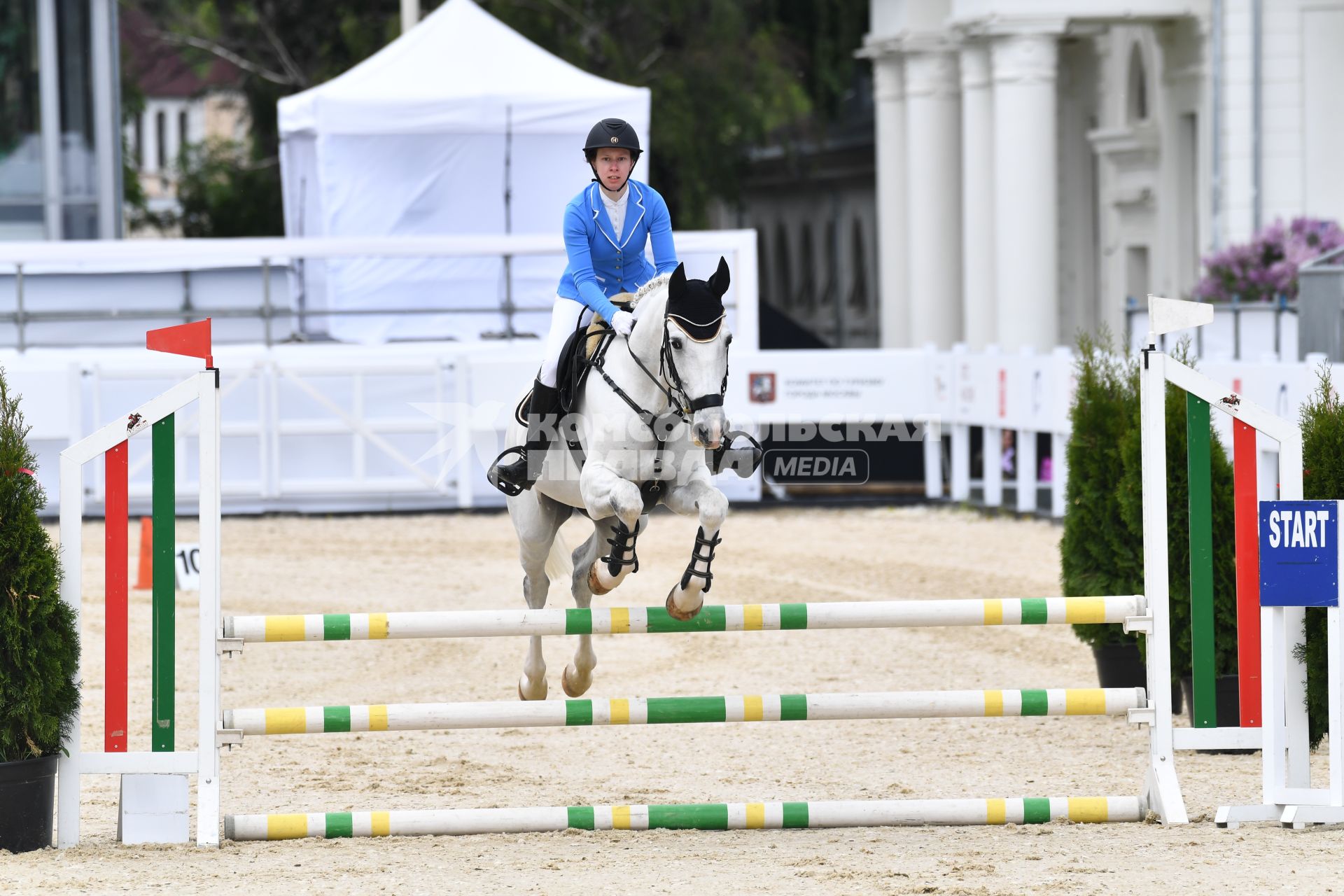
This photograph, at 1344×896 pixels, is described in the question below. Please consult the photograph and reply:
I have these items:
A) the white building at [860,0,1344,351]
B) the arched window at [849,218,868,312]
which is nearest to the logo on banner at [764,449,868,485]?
the white building at [860,0,1344,351]

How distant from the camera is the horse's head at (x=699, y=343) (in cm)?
620

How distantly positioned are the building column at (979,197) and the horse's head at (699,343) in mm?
19590

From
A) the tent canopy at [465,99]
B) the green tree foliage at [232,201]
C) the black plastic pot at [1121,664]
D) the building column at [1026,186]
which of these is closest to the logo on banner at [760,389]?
the tent canopy at [465,99]

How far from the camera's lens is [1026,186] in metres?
23.9

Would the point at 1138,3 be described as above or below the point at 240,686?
above

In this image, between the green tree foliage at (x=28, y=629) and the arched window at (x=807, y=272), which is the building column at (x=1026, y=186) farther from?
the arched window at (x=807, y=272)

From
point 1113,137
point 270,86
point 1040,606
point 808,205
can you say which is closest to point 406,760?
point 1040,606

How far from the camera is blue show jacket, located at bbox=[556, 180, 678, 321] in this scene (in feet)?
23.1

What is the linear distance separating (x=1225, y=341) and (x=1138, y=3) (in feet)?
26.5

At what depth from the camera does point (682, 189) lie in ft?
98.7

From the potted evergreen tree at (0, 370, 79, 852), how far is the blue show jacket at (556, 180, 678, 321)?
6.46 feet

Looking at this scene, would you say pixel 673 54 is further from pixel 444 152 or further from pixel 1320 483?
pixel 1320 483

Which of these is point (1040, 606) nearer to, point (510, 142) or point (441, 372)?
point (441, 372)

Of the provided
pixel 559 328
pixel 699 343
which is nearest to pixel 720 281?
pixel 699 343
